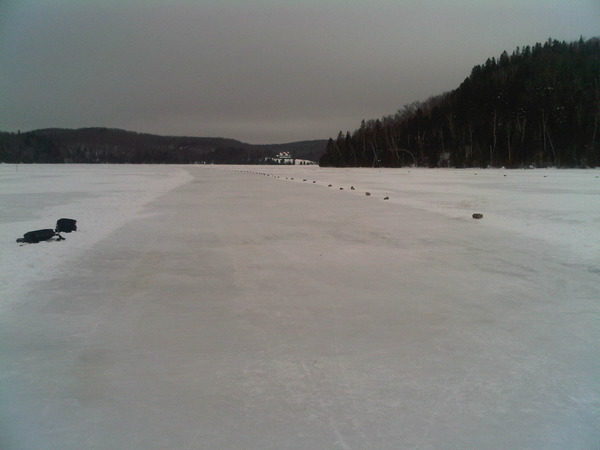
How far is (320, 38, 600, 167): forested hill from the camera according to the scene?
64938 millimetres

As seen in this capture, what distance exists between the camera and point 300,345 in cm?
402

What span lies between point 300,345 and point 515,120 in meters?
78.6

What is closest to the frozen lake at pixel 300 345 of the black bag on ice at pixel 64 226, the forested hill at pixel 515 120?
the black bag on ice at pixel 64 226

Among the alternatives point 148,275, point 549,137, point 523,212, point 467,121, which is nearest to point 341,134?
point 467,121

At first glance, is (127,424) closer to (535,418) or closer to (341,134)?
(535,418)

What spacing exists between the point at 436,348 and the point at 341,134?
11816cm

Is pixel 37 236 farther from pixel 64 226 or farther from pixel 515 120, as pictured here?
pixel 515 120

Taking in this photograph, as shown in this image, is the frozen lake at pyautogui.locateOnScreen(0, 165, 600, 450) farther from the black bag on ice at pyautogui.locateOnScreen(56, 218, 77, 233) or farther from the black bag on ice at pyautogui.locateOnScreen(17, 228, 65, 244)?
the black bag on ice at pyautogui.locateOnScreen(56, 218, 77, 233)

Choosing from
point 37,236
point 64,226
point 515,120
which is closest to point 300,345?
point 37,236

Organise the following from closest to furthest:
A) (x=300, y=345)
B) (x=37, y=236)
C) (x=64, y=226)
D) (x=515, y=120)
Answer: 1. (x=300, y=345)
2. (x=37, y=236)
3. (x=64, y=226)
4. (x=515, y=120)

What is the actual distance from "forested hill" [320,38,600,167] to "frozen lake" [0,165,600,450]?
204 ft

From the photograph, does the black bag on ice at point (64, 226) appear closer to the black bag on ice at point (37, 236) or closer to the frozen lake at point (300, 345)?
the black bag on ice at point (37, 236)

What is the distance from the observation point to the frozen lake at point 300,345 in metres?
2.77

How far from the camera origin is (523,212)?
14117 mm
